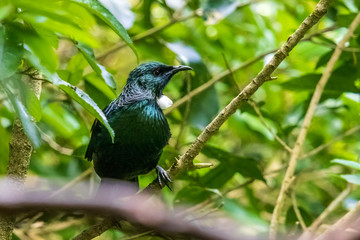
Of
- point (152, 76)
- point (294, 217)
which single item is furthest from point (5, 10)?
point (294, 217)

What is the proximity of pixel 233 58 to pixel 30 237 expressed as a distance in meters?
2.32

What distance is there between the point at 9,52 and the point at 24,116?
23 cm

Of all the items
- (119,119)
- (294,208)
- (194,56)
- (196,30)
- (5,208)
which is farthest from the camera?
(196,30)

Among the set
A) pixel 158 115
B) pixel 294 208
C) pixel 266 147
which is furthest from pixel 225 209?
pixel 266 147

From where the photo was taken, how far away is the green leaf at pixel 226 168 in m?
3.30

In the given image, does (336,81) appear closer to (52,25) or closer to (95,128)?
(95,128)

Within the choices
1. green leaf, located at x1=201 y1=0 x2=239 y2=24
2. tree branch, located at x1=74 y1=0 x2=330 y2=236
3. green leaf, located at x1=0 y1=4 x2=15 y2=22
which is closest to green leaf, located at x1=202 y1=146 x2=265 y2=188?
green leaf, located at x1=201 y1=0 x2=239 y2=24

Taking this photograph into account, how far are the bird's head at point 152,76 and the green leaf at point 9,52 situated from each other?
6.18 ft

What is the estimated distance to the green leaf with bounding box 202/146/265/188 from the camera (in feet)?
10.8

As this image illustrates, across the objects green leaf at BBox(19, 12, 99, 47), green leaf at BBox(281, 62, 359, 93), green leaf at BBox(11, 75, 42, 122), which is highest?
green leaf at BBox(281, 62, 359, 93)

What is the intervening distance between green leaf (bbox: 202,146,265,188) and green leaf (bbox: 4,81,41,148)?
172cm

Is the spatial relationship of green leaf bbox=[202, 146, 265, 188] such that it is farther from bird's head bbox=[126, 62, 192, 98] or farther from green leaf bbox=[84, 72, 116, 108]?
green leaf bbox=[84, 72, 116, 108]

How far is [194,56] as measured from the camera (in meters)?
3.69

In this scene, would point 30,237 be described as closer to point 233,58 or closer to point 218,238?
point 233,58
